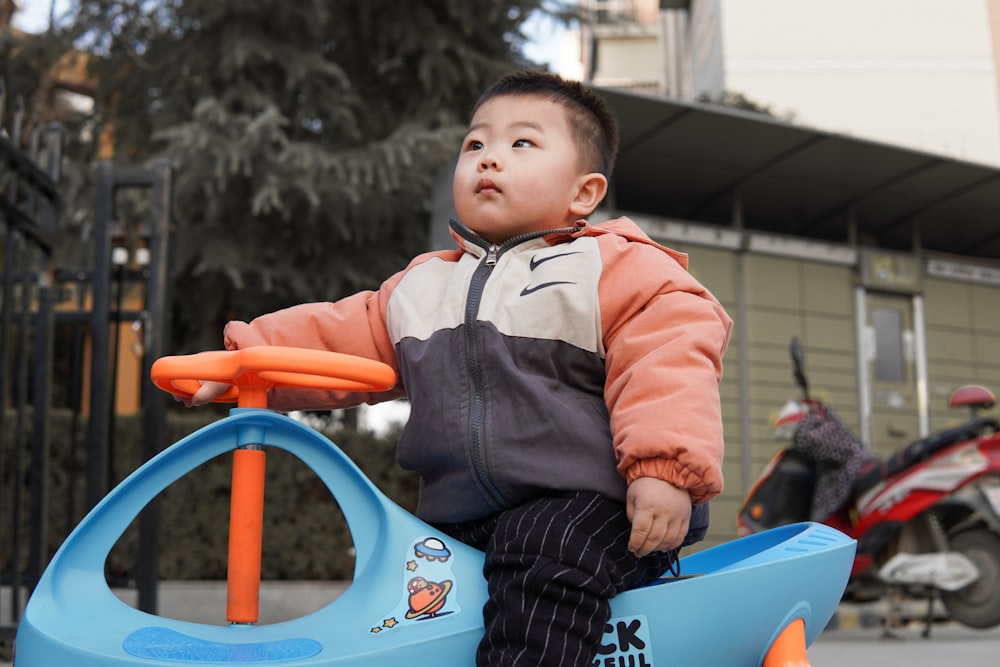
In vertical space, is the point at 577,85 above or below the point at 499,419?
above

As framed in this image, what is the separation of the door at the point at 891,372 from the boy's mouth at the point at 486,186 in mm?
7983

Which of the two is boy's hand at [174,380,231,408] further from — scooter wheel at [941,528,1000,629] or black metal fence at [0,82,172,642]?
scooter wheel at [941,528,1000,629]

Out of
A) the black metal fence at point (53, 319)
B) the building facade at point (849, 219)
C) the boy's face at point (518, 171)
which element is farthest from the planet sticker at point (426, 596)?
the building facade at point (849, 219)

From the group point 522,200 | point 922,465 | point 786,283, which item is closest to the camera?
point 522,200

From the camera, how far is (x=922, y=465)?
4910 millimetres

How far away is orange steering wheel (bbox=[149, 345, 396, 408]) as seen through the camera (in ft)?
4.49

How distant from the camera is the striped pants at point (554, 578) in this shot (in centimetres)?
130

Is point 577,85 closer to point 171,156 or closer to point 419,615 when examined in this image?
point 419,615

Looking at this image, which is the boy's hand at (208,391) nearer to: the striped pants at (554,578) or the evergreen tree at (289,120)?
the striped pants at (554,578)

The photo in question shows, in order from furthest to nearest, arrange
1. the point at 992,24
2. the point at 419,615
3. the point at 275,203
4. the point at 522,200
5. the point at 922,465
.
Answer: the point at 992,24 < the point at 275,203 < the point at 922,465 < the point at 522,200 < the point at 419,615

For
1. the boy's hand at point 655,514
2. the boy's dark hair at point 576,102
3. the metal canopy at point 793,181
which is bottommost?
the boy's hand at point 655,514

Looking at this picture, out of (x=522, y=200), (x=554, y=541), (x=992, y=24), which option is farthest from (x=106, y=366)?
(x=992, y=24)

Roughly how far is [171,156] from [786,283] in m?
5.48

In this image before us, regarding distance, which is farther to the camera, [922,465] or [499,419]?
[922,465]
